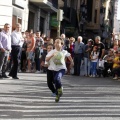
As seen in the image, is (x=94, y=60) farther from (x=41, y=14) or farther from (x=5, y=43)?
(x=41, y=14)

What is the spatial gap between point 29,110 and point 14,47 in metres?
6.73

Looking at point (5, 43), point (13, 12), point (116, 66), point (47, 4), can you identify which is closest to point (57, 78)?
point (5, 43)

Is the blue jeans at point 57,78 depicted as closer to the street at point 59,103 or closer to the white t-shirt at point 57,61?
the white t-shirt at point 57,61

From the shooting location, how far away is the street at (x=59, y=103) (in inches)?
357

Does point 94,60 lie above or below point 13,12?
below

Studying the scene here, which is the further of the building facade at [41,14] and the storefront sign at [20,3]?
the building facade at [41,14]

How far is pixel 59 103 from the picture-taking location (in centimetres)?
1077

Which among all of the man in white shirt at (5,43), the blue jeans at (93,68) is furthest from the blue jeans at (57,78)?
the blue jeans at (93,68)

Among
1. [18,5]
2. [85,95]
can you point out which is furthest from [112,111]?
[18,5]

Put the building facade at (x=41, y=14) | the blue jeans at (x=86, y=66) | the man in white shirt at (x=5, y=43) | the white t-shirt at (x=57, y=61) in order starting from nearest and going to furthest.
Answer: the white t-shirt at (x=57, y=61) < the man in white shirt at (x=5, y=43) < the blue jeans at (x=86, y=66) < the building facade at (x=41, y=14)

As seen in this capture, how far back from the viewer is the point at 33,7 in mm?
32625

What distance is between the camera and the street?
9.07m

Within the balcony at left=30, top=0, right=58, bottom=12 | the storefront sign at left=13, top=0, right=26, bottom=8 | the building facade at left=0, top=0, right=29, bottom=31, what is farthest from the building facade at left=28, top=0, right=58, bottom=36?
the storefront sign at left=13, top=0, right=26, bottom=8

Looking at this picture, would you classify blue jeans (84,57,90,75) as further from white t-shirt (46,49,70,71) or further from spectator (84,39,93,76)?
white t-shirt (46,49,70,71)
